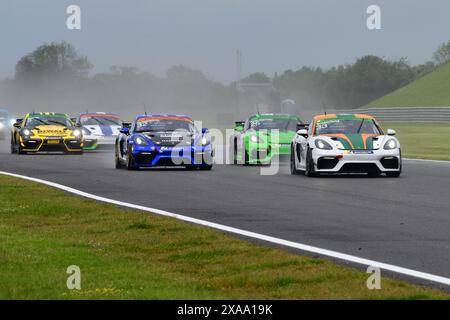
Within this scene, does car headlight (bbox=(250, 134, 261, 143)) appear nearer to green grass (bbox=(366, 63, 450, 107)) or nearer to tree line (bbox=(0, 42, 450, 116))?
green grass (bbox=(366, 63, 450, 107))

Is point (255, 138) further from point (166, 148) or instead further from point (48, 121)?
point (48, 121)

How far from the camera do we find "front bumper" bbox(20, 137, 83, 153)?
104ft

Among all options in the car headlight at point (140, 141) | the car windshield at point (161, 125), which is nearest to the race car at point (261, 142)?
the car windshield at point (161, 125)

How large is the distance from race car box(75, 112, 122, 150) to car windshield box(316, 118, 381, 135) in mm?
13917

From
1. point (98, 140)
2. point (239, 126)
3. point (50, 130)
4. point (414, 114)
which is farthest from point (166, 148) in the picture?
point (414, 114)

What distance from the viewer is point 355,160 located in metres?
21.0

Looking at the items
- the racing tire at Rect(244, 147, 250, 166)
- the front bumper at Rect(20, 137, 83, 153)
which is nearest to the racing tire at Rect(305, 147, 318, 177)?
the racing tire at Rect(244, 147, 250, 166)

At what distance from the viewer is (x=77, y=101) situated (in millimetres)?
110625

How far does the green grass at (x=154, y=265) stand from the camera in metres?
8.06

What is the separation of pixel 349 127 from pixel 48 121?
12.3 m

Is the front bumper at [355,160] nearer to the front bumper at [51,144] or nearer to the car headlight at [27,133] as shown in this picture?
the front bumper at [51,144]

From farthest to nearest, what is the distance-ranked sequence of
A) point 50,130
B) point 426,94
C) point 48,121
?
point 426,94 < point 48,121 < point 50,130

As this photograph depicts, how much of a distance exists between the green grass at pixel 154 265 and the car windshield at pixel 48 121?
19.0 meters

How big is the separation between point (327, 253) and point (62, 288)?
2.92m
